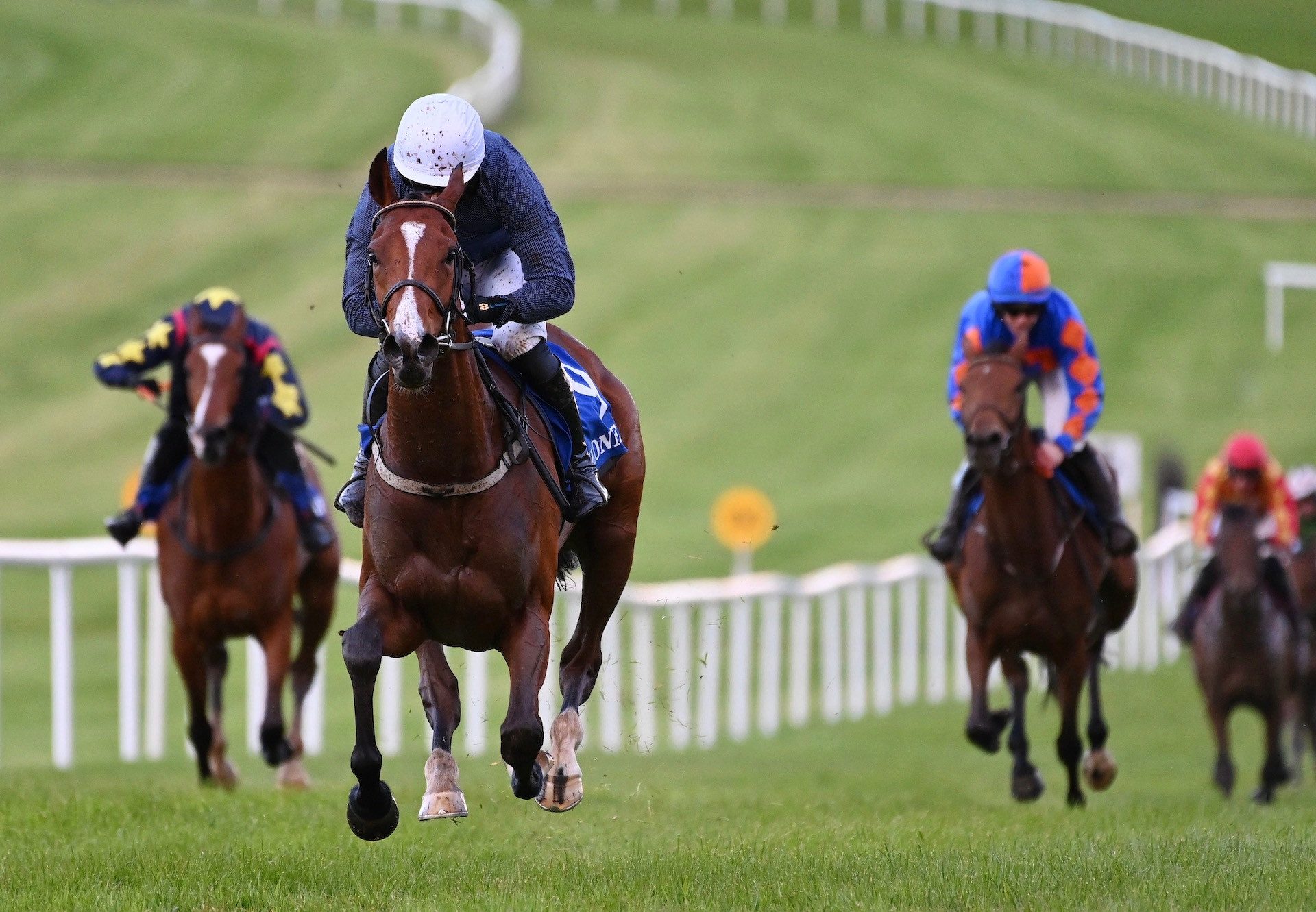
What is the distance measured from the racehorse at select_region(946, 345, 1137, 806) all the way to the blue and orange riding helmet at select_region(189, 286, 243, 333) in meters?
3.30

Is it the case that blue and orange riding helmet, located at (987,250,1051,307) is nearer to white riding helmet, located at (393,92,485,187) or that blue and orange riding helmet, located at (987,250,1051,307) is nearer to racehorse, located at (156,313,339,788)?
racehorse, located at (156,313,339,788)

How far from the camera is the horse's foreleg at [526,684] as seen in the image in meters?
6.16

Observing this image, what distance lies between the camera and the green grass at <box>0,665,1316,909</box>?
569 centimetres

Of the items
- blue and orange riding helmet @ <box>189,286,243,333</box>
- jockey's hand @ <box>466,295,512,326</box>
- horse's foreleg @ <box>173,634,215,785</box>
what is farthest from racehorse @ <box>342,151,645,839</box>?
horse's foreleg @ <box>173,634,215,785</box>

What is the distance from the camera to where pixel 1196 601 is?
1233cm

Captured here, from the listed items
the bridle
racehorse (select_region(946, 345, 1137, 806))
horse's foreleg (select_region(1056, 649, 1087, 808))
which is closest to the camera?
the bridle

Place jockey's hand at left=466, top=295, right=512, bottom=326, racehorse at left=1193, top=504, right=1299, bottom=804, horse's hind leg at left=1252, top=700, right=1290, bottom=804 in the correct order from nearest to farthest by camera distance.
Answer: jockey's hand at left=466, top=295, right=512, bottom=326 < horse's hind leg at left=1252, top=700, right=1290, bottom=804 < racehorse at left=1193, top=504, right=1299, bottom=804

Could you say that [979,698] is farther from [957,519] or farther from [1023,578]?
[957,519]

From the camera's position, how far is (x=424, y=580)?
20.2 ft

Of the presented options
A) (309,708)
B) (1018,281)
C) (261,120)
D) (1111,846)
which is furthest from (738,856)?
(261,120)

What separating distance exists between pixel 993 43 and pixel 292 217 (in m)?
20.7

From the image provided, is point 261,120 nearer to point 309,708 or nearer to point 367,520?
point 309,708

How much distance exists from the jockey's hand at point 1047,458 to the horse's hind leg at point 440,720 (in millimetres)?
3272

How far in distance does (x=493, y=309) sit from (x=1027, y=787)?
172 inches
